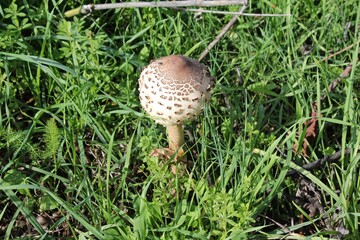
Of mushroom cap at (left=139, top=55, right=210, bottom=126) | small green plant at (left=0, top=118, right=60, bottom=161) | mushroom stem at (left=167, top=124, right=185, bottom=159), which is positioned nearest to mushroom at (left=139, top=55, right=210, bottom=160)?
mushroom cap at (left=139, top=55, right=210, bottom=126)

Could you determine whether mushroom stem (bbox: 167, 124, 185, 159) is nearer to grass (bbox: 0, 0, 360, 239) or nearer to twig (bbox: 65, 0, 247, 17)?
grass (bbox: 0, 0, 360, 239)

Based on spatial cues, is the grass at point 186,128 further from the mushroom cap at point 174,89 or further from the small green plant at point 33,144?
the mushroom cap at point 174,89

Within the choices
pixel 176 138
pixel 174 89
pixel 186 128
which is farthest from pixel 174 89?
pixel 186 128

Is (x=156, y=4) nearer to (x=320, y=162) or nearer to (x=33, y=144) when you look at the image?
(x=33, y=144)

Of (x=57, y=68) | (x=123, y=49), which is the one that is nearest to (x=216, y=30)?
(x=123, y=49)

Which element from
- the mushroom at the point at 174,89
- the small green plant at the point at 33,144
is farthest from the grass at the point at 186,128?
the mushroom at the point at 174,89

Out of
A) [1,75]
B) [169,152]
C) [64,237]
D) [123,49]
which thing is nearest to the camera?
[64,237]

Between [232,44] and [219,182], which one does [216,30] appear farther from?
[219,182]
